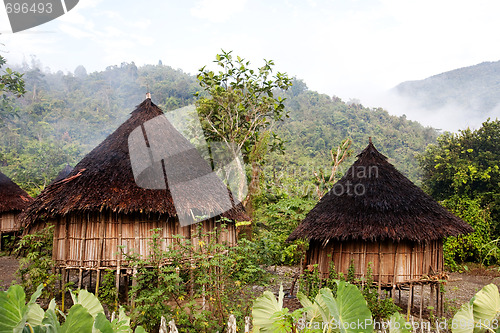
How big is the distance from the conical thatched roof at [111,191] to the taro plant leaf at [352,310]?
5895 millimetres

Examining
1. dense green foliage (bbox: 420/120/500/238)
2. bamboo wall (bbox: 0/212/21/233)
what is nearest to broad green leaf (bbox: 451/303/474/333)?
dense green foliage (bbox: 420/120/500/238)

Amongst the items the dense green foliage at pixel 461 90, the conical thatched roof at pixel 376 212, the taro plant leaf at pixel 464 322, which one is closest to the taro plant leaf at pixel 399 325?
the taro plant leaf at pixel 464 322

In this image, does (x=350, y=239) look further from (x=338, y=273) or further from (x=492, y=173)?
(x=492, y=173)

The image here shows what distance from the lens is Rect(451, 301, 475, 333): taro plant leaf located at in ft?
7.32

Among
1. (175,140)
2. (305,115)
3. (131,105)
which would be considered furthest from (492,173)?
(131,105)

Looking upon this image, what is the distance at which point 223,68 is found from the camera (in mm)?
13539

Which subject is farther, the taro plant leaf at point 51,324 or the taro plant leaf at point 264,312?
the taro plant leaf at point 264,312

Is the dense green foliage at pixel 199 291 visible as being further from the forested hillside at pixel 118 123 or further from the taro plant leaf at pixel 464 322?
the forested hillside at pixel 118 123

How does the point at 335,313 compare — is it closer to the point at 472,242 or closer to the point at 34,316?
the point at 34,316

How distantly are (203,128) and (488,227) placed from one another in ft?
38.3

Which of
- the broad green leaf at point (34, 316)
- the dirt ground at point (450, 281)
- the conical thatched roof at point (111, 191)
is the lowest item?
the dirt ground at point (450, 281)

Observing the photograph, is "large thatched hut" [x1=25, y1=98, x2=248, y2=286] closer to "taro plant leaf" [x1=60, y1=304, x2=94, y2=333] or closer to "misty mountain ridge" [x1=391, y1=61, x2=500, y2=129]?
"taro plant leaf" [x1=60, y1=304, x2=94, y2=333]

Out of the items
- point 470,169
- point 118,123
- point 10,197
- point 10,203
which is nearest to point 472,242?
point 470,169

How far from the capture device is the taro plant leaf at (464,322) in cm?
223
